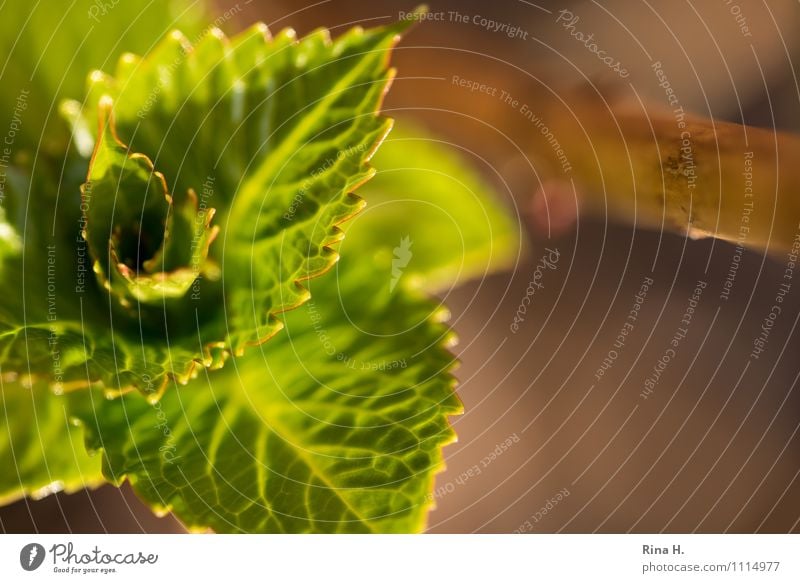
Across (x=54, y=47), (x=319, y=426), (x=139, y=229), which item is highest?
(x=54, y=47)

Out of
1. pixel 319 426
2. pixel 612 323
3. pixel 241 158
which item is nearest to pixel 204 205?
pixel 241 158

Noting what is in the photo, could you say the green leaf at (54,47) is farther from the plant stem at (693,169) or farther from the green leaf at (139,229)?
the plant stem at (693,169)

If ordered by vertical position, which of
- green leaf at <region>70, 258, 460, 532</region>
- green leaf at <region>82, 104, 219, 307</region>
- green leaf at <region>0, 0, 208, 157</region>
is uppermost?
green leaf at <region>0, 0, 208, 157</region>

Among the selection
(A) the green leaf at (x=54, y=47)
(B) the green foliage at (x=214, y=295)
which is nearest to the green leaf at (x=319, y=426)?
(B) the green foliage at (x=214, y=295)

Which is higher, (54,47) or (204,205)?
(54,47)

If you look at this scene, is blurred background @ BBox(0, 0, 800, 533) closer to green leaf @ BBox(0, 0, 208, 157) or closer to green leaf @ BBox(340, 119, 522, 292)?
green leaf @ BBox(340, 119, 522, 292)

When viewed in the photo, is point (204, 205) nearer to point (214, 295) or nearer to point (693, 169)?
point (214, 295)

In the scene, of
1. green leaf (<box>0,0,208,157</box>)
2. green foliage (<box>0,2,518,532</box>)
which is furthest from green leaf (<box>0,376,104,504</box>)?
green leaf (<box>0,0,208,157</box>)
